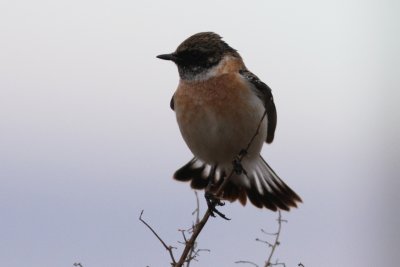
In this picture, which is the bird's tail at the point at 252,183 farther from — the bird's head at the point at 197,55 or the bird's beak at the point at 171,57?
the bird's beak at the point at 171,57

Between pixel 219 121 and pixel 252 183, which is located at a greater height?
pixel 219 121

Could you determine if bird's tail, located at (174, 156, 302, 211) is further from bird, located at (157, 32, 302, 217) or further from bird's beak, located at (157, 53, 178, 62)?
bird's beak, located at (157, 53, 178, 62)

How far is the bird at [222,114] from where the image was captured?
5.98 meters

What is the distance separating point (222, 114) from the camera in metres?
5.97

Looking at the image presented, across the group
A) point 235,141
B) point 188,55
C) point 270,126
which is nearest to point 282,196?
point 270,126

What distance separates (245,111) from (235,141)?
0.93 feet

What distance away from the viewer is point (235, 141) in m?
6.02

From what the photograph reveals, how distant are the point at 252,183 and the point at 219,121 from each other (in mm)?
1399

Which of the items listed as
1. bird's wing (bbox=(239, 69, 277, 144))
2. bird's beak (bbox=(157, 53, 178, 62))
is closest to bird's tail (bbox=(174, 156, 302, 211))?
bird's wing (bbox=(239, 69, 277, 144))

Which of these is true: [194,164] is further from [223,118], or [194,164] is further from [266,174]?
[223,118]

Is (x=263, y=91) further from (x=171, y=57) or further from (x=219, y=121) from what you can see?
(x=171, y=57)

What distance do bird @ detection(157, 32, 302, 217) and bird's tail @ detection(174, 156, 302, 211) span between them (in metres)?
0.01

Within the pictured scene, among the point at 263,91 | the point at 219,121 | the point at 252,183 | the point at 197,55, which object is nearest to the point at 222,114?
the point at 219,121

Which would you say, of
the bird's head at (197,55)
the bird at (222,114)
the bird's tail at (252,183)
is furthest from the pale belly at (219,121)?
the bird's tail at (252,183)
